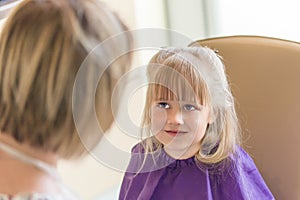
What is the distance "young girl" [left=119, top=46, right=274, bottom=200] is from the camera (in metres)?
1.07

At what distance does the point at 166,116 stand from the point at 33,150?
39 centimetres

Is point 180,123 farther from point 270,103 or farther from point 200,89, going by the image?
point 270,103

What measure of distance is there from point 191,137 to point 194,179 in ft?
0.36

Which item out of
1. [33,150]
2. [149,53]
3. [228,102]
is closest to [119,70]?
[33,150]

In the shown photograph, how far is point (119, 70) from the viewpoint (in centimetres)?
72

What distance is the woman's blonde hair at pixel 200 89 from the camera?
1062 millimetres

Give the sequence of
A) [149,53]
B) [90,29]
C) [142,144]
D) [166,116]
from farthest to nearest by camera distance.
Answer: [149,53] < [142,144] < [166,116] < [90,29]

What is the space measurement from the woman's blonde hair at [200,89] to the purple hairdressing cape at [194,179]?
3 cm

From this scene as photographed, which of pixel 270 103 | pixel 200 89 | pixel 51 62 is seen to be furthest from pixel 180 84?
pixel 51 62

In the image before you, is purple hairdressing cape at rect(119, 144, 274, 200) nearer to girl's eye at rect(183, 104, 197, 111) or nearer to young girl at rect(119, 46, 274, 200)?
young girl at rect(119, 46, 274, 200)

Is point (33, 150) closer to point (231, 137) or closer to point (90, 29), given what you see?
point (90, 29)

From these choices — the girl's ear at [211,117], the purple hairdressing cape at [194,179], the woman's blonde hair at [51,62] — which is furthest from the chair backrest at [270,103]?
the woman's blonde hair at [51,62]

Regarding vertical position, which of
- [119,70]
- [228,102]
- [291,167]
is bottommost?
[291,167]

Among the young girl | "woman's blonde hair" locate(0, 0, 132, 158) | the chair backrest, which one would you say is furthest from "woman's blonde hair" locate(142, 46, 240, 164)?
"woman's blonde hair" locate(0, 0, 132, 158)
